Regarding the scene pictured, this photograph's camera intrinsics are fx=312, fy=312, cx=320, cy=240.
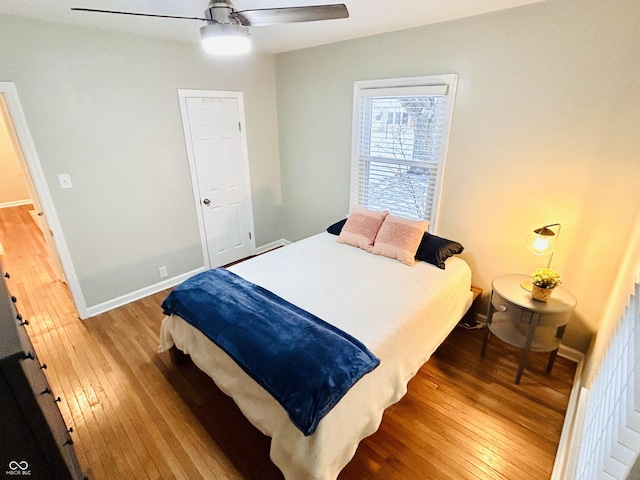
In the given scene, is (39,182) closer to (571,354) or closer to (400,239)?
(400,239)

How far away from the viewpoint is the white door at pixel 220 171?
327 centimetres

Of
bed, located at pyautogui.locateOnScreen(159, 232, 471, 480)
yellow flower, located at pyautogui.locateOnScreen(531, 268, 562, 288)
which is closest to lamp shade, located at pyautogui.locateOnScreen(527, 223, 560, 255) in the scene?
yellow flower, located at pyautogui.locateOnScreen(531, 268, 562, 288)

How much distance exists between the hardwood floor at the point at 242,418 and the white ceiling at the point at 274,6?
8.03 feet

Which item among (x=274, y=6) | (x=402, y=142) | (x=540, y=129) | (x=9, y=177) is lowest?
(x=9, y=177)

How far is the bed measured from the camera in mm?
1467

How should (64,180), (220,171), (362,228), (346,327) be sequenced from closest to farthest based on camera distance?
(346,327), (64,180), (362,228), (220,171)

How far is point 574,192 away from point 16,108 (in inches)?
159

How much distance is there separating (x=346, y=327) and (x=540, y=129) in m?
1.96

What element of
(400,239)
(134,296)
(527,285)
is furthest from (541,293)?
(134,296)

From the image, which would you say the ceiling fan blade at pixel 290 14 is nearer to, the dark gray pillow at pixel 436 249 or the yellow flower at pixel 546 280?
the dark gray pillow at pixel 436 249

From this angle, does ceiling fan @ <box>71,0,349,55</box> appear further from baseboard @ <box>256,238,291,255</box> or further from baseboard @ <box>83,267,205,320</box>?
baseboard @ <box>256,238,291,255</box>

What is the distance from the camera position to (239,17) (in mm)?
1582

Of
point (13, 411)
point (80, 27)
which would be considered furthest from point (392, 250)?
point (80, 27)

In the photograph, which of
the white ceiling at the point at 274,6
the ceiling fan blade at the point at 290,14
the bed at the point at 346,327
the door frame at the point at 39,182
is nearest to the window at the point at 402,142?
the white ceiling at the point at 274,6
